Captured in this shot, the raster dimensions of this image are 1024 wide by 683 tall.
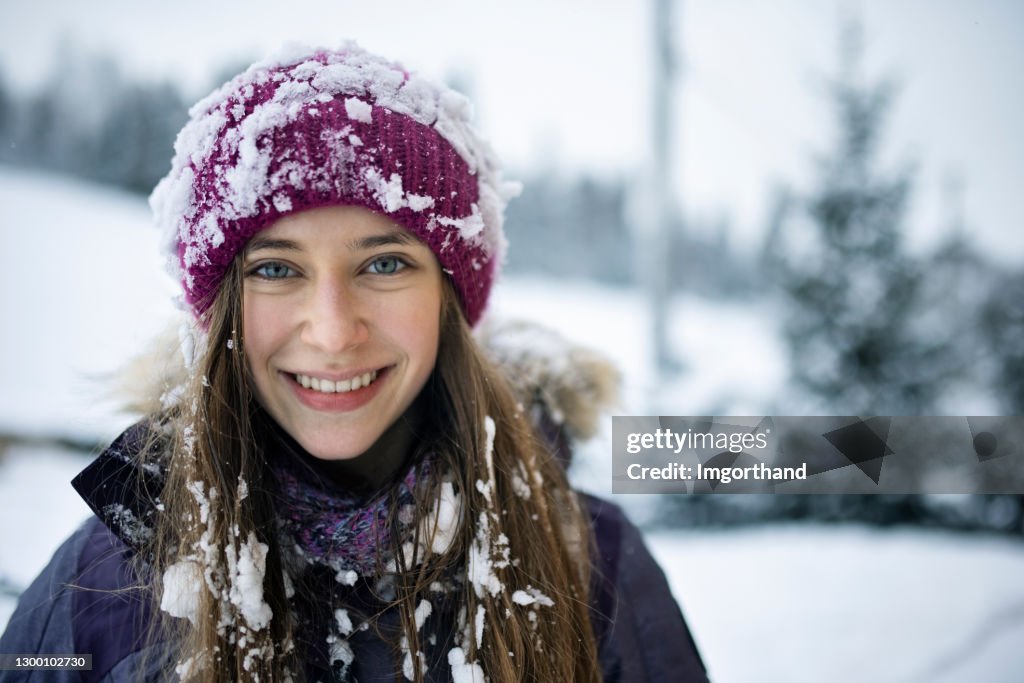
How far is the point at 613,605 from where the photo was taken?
1.49m

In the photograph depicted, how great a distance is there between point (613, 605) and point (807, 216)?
4319 millimetres

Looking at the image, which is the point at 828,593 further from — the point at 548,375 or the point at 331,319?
the point at 331,319

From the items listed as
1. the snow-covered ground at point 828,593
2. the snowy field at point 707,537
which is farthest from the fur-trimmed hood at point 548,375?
the snow-covered ground at point 828,593

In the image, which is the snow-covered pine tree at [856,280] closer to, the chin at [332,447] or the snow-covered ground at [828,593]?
the snow-covered ground at [828,593]

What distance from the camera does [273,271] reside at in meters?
1.27

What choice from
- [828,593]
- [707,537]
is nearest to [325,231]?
[828,593]

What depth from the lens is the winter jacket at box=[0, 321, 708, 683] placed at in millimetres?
1245

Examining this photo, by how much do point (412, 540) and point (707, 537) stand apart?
373cm

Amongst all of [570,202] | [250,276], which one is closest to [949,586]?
[250,276]

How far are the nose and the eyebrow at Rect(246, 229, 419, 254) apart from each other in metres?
0.08

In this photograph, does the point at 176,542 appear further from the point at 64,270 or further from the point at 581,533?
the point at 64,270

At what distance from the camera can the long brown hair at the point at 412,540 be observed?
1.24 m

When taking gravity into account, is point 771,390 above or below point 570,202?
below

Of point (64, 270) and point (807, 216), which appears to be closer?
point (807, 216)
